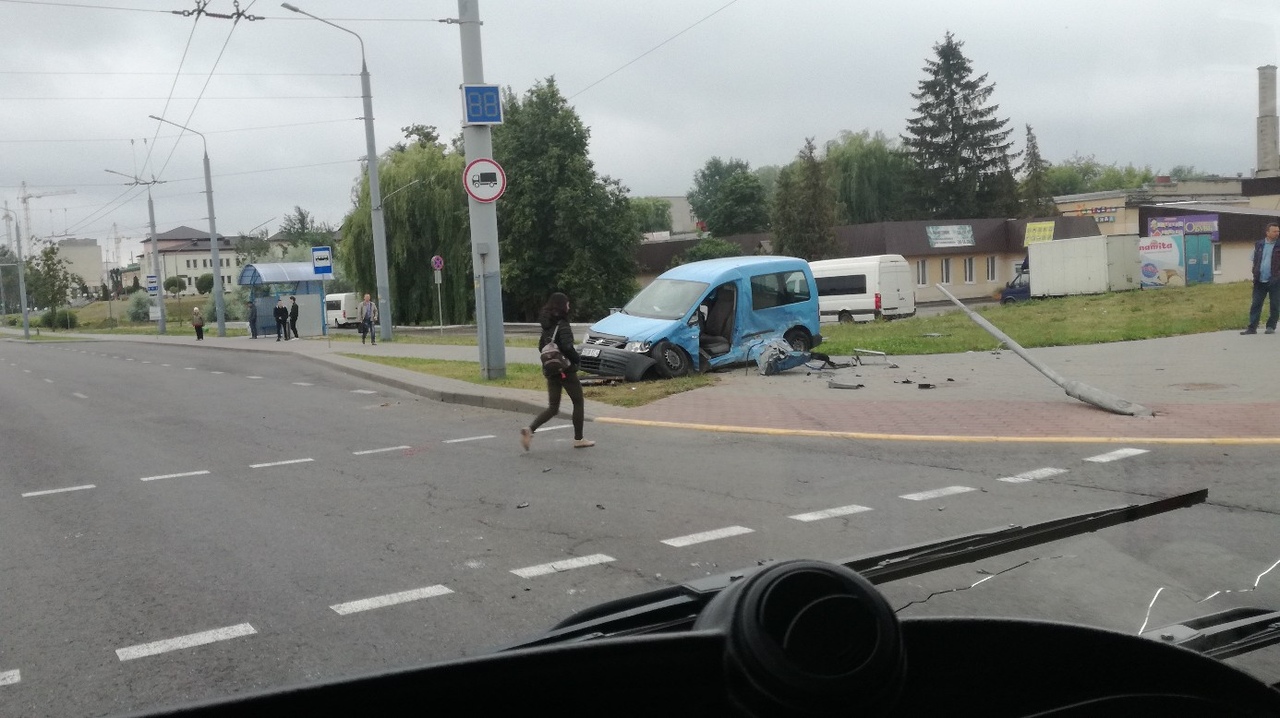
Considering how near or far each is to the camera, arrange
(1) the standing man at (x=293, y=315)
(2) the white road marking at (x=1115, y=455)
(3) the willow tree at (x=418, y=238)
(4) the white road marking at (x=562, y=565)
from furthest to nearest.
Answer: (3) the willow tree at (x=418, y=238) < (1) the standing man at (x=293, y=315) < (2) the white road marking at (x=1115, y=455) < (4) the white road marking at (x=562, y=565)

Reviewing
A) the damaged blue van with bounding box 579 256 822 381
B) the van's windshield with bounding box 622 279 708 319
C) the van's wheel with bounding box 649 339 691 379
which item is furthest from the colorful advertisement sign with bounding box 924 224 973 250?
the van's wheel with bounding box 649 339 691 379

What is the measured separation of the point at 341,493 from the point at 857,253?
180 ft

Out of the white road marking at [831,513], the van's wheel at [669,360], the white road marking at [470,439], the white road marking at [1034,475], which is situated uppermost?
the van's wheel at [669,360]

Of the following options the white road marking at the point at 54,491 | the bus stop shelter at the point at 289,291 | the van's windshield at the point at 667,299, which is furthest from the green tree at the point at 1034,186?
the white road marking at the point at 54,491

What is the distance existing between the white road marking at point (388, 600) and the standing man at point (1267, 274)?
16.3 metres

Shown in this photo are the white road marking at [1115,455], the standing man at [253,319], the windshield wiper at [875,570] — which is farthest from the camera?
the standing man at [253,319]

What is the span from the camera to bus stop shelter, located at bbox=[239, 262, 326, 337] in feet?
140

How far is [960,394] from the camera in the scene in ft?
44.3

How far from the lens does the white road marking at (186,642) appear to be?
4.80 meters

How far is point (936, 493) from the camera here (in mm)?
7879

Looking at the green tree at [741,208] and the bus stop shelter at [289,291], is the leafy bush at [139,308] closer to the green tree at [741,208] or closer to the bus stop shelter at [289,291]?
the green tree at [741,208]

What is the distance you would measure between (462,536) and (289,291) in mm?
43109

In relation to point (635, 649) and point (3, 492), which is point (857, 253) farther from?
point (635, 649)

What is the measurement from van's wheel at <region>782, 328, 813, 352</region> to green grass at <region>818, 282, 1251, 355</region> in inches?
60.8
